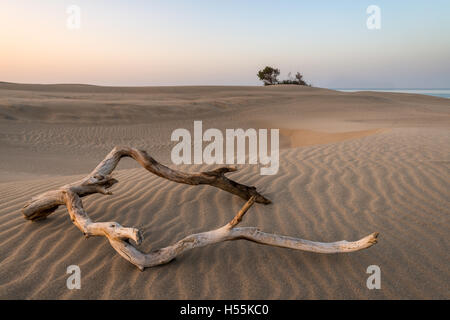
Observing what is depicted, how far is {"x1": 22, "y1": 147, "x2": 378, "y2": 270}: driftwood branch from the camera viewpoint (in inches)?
114

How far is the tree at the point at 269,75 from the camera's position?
5166 cm

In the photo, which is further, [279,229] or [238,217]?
[279,229]

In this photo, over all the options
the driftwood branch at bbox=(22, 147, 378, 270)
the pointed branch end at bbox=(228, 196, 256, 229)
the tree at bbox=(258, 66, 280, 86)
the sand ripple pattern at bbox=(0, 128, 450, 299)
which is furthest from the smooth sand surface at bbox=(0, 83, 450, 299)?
the tree at bbox=(258, 66, 280, 86)

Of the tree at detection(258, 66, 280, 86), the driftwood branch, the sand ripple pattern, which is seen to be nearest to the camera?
the sand ripple pattern

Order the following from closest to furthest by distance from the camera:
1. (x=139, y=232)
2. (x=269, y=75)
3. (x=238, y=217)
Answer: (x=139, y=232)
(x=238, y=217)
(x=269, y=75)

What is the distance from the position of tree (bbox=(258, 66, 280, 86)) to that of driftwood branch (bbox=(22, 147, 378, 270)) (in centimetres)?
4921

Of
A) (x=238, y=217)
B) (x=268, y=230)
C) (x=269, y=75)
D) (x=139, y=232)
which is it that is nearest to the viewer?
(x=139, y=232)

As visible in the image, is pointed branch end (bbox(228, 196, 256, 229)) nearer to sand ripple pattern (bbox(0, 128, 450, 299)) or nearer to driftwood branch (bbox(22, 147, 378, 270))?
driftwood branch (bbox(22, 147, 378, 270))

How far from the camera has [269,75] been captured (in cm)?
5188

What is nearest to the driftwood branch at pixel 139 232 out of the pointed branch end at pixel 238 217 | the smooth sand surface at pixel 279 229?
the pointed branch end at pixel 238 217

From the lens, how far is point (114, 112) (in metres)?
17.5

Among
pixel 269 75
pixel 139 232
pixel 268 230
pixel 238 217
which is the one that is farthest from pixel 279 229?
pixel 269 75

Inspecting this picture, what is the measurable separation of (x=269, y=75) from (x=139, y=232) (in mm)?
51419

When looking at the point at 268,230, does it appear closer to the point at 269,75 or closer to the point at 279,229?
the point at 279,229
